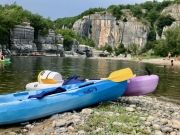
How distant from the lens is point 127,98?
19.8 m

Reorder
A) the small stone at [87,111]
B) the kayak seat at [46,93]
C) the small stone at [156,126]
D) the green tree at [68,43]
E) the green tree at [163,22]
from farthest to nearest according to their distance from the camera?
the green tree at [163,22] < the green tree at [68,43] < the kayak seat at [46,93] < the small stone at [87,111] < the small stone at [156,126]

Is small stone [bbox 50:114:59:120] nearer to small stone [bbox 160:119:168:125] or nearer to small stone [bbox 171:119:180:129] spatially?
small stone [bbox 160:119:168:125]

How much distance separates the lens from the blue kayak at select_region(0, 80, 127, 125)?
1436 cm

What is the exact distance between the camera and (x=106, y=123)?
13367 millimetres

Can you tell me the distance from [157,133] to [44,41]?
12150 centimetres

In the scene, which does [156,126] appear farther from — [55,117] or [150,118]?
[55,117]

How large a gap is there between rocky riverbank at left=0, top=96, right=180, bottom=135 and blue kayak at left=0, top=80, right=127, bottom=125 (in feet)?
1.02

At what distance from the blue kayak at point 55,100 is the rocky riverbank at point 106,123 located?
0.31 metres

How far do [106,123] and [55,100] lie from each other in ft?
8.60

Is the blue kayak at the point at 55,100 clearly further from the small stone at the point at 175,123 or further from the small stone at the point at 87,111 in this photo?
the small stone at the point at 175,123

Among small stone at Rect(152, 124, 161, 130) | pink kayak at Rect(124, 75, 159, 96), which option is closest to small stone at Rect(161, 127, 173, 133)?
small stone at Rect(152, 124, 161, 130)

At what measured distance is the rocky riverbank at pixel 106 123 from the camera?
12783mm

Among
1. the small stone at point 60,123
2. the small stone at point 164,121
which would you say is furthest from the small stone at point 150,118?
the small stone at point 60,123

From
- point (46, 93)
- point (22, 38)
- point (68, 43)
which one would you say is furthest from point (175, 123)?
point (68, 43)
